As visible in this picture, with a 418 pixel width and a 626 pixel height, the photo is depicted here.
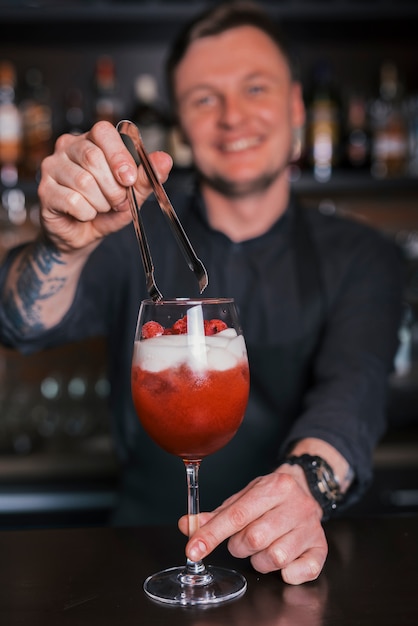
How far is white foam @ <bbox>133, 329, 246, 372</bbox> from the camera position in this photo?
0.90m

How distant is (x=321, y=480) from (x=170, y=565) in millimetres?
260

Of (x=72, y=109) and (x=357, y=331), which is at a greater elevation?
(x=72, y=109)

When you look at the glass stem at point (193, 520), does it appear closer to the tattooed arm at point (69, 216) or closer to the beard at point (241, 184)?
the tattooed arm at point (69, 216)

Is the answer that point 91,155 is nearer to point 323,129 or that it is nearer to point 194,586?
point 194,586

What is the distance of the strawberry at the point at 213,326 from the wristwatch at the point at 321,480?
29 cm

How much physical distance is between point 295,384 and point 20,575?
3.22ft

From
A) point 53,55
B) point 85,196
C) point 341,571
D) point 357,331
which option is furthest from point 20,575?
point 53,55

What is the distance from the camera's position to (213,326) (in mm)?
916

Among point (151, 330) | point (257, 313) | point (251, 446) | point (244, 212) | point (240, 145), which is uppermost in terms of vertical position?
point (240, 145)

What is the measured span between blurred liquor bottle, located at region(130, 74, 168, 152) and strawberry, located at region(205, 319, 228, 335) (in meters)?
1.70

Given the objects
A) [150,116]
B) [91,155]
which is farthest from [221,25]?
[91,155]

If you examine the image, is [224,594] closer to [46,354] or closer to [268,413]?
[268,413]

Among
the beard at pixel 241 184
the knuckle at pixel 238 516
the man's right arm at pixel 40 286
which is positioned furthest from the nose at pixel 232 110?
the knuckle at pixel 238 516

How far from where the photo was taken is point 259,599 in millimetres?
848
